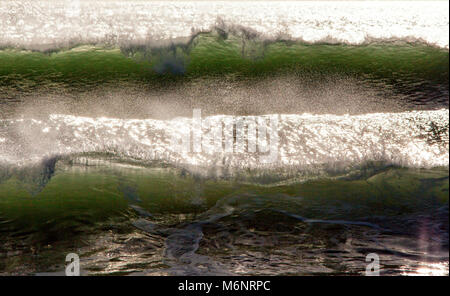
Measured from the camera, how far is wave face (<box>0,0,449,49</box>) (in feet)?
2.73

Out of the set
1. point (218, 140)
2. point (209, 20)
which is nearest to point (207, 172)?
point (218, 140)

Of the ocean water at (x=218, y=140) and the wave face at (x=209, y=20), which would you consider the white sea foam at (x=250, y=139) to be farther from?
the wave face at (x=209, y=20)

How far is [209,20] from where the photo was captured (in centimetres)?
86

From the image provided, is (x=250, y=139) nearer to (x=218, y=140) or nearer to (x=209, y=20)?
(x=218, y=140)

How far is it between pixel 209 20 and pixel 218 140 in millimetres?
250

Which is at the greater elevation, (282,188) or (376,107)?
(376,107)

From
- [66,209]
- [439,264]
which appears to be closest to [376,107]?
[439,264]

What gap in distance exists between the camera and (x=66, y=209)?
0.77 m

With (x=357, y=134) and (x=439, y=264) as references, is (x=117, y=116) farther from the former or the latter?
(x=439, y=264)

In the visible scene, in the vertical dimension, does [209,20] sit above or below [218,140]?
above

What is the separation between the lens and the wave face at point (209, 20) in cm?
83

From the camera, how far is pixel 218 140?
0.79 metres

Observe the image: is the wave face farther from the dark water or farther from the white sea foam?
the white sea foam

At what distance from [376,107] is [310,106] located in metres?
0.13
